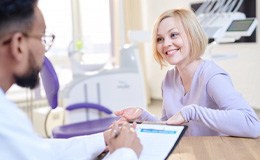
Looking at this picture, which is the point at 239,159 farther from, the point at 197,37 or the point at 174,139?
the point at 197,37

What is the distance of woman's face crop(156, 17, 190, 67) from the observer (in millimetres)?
1524

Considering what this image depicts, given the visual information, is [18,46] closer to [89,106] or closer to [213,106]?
[213,106]

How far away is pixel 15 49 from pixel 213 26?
2.42 m

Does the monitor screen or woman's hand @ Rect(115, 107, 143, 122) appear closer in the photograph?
woman's hand @ Rect(115, 107, 143, 122)

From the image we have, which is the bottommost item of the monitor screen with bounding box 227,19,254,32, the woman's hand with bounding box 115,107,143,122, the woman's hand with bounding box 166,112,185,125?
the woman's hand with bounding box 115,107,143,122

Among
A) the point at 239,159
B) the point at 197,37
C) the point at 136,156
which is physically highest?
the point at 197,37

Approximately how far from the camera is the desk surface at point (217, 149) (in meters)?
1.11

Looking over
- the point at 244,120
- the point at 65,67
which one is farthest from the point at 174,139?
the point at 65,67

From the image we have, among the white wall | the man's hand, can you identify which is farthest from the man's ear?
the white wall

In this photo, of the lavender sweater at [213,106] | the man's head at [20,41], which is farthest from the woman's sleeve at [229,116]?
the man's head at [20,41]

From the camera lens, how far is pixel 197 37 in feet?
4.98

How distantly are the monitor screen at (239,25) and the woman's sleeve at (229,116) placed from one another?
65.4 inches

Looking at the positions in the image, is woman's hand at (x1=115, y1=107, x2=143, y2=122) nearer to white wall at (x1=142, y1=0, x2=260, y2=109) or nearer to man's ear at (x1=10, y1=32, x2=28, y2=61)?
man's ear at (x1=10, y1=32, x2=28, y2=61)

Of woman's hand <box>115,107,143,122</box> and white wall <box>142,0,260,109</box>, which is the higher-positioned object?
woman's hand <box>115,107,143,122</box>
